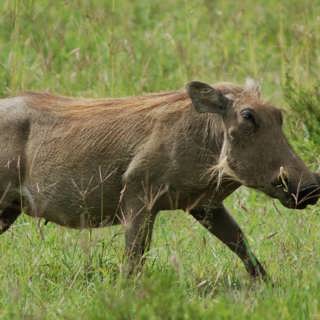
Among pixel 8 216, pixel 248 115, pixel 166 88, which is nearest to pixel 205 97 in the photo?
pixel 248 115

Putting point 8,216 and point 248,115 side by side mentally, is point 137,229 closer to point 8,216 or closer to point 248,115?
point 248,115

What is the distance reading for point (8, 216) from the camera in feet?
20.9

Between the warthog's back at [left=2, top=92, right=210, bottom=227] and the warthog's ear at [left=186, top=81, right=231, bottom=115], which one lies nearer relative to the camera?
the warthog's ear at [left=186, top=81, right=231, bottom=115]

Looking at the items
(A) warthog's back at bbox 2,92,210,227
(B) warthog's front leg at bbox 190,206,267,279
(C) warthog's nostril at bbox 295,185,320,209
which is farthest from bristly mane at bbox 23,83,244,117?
(C) warthog's nostril at bbox 295,185,320,209

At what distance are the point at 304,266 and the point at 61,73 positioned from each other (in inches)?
159

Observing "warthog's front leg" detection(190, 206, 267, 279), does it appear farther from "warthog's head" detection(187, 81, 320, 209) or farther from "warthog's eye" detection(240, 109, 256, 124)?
"warthog's eye" detection(240, 109, 256, 124)

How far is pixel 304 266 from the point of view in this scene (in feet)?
18.3

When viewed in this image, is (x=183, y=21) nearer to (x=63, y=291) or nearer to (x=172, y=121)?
(x=172, y=121)

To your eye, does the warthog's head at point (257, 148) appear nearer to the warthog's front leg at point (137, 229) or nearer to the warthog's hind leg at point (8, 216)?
the warthog's front leg at point (137, 229)

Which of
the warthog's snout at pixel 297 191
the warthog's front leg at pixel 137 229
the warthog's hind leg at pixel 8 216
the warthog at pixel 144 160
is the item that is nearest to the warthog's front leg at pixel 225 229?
the warthog at pixel 144 160

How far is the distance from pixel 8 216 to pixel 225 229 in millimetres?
1108

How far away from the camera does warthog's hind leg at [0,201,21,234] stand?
20.7ft

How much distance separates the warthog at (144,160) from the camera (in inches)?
223

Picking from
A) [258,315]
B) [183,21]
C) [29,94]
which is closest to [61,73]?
[183,21]
